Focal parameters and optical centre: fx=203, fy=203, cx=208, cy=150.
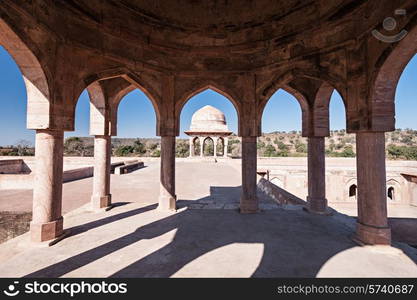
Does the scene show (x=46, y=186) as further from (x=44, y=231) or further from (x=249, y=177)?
(x=249, y=177)

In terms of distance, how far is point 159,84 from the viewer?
6.73 metres

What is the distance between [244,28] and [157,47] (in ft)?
9.50

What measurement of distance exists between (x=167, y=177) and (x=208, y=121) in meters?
18.9

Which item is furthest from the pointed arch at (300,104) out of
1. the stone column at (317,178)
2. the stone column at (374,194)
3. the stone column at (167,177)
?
Answer: the stone column at (167,177)

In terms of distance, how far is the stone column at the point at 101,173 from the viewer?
6840 millimetres

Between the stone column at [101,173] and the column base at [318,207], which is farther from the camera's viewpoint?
the stone column at [101,173]

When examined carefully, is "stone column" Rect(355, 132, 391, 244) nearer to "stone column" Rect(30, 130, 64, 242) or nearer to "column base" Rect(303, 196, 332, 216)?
"column base" Rect(303, 196, 332, 216)

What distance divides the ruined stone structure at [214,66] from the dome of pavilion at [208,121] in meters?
17.7

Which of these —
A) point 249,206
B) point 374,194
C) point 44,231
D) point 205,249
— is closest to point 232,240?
point 205,249

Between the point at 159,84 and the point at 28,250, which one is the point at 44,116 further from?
the point at 159,84

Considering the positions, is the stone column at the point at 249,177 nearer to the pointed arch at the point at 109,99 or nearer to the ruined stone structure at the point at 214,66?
the ruined stone structure at the point at 214,66

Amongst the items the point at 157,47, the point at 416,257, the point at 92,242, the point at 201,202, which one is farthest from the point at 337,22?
the point at 92,242

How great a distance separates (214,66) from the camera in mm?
6840

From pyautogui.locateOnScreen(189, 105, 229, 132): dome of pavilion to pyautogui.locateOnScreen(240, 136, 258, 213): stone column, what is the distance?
18.1m
